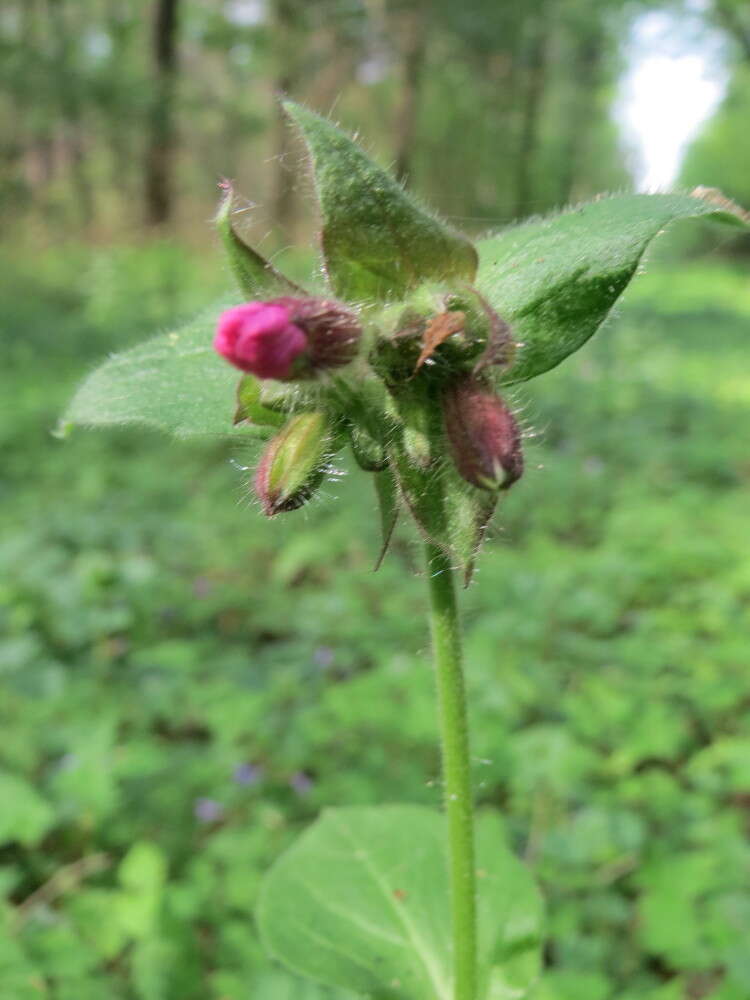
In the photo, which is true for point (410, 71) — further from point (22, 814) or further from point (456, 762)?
point (456, 762)

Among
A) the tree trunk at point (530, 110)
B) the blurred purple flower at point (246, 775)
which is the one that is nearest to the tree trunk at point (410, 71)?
the tree trunk at point (530, 110)

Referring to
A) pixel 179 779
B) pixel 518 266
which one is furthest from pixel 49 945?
pixel 518 266

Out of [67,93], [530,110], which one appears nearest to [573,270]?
[67,93]

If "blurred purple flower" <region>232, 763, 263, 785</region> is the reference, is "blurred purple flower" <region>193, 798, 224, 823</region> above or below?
below

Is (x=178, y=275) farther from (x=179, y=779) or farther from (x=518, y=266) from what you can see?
(x=518, y=266)

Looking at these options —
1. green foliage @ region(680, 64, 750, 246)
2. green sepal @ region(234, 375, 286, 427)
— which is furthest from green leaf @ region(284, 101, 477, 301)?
Result: green foliage @ region(680, 64, 750, 246)

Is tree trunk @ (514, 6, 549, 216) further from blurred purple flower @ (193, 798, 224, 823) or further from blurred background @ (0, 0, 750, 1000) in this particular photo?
blurred purple flower @ (193, 798, 224, 823)
